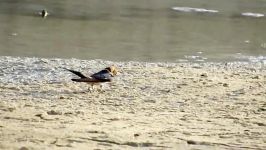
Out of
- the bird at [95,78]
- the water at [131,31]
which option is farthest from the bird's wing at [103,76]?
the water at [131,31]

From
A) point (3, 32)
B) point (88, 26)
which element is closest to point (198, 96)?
point (3, 32)

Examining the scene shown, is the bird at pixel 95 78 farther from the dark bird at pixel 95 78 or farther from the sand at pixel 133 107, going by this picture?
the sand at pixel 133 107

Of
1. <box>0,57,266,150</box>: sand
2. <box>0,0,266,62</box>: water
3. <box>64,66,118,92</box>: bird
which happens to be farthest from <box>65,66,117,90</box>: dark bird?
<box>0,0,266,62</box>: water

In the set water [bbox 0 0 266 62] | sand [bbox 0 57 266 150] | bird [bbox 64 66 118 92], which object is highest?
water [bbox 0 0 266 62]

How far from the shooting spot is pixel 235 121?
22.3ft

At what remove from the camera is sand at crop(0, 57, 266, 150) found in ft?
19.2

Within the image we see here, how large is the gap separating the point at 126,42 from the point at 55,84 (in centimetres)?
481

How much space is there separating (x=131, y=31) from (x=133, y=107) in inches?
302

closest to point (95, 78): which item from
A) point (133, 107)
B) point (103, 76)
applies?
point (103, 76)

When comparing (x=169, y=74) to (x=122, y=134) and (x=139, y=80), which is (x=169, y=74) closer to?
(x=139, y=80)

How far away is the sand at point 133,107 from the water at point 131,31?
4.98ft

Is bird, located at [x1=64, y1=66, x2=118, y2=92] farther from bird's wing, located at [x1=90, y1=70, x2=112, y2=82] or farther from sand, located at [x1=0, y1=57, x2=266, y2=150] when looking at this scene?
sand, located at [x1=0, y1=57, x2=266, y2=150]

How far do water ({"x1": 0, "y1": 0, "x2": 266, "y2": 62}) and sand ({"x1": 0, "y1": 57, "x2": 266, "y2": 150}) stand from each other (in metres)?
1.52

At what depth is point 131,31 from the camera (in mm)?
14922
